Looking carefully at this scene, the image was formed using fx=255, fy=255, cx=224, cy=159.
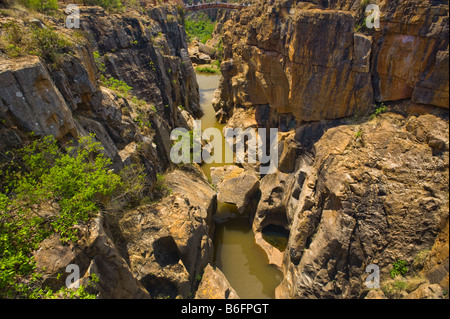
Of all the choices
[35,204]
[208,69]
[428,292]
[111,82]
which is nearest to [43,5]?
[111,82]

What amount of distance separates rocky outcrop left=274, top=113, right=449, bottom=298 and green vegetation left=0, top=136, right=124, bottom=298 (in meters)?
7.76

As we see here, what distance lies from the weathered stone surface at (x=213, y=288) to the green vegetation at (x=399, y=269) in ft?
17.0

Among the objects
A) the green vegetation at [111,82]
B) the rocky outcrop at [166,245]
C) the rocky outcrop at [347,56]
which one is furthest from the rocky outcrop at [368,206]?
the green vegetation at [111,82]

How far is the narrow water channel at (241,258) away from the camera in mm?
11203

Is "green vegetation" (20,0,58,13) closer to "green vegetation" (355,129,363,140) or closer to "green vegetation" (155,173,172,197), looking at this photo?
"green vegetation" (155,173,172,197)

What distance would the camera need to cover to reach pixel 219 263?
12086 mm

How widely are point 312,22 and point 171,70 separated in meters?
10.7

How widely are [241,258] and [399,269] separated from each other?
654 centimetres

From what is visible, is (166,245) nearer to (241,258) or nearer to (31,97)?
(241,258)

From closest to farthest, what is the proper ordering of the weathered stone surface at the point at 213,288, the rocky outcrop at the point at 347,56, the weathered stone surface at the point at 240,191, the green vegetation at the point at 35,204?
the green vegetation at the point at 35,204 → the weathered stone surface at the point at 213,288 → the rocky outcrop at the point at 347,56 → the weathered stone surface at the point at 240,191

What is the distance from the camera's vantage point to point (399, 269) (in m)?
8.17

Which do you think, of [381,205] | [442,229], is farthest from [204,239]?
[442,229]

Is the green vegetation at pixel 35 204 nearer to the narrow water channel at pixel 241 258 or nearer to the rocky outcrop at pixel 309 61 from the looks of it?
the narrow water channel at pixel 241 258
